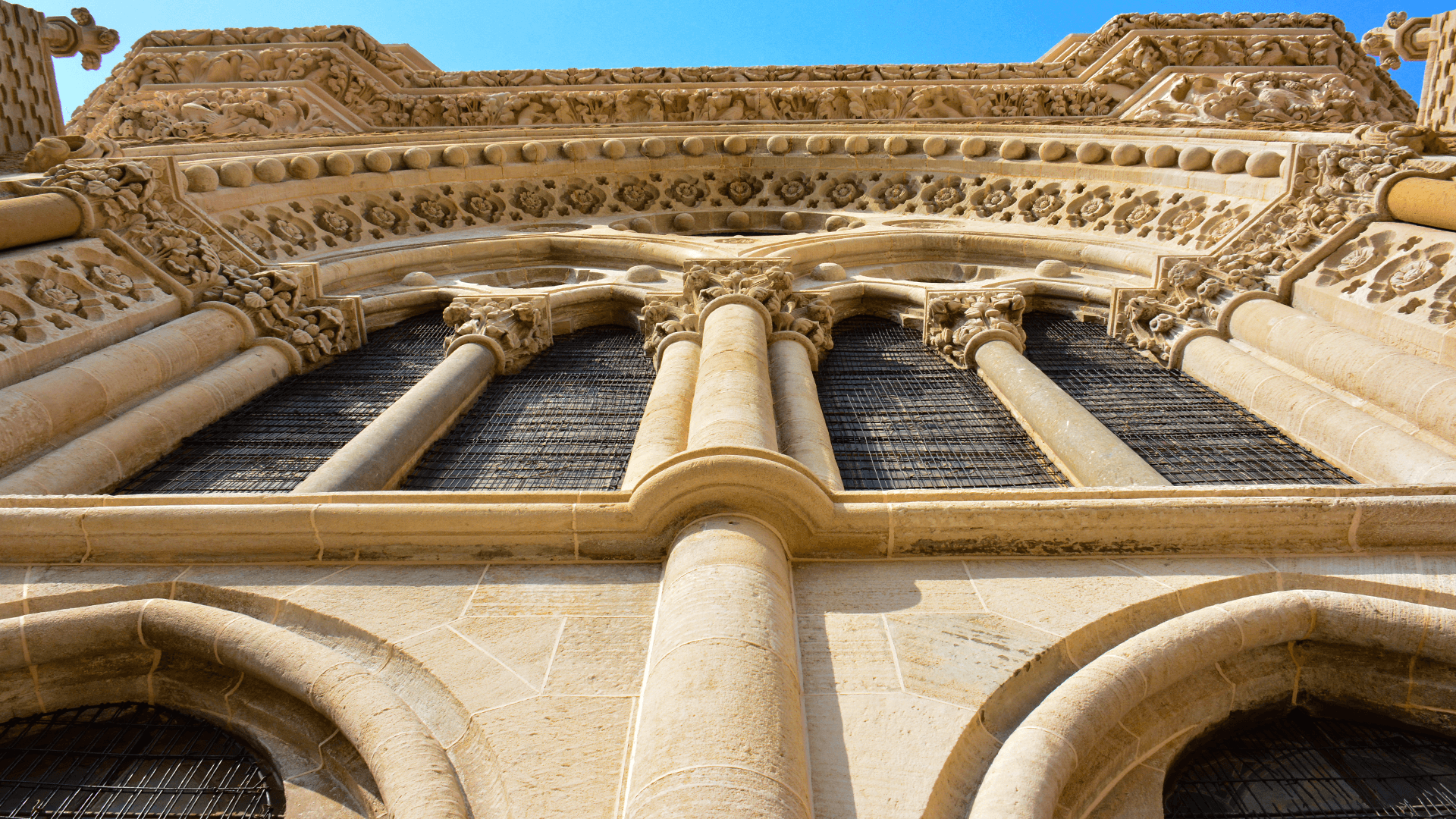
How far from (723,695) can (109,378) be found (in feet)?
17.8

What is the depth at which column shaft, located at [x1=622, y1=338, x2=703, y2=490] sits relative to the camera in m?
5.15

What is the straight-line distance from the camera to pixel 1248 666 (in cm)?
360

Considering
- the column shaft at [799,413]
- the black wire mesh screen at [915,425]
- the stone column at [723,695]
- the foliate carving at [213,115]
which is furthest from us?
the foliate carving at [213,115]

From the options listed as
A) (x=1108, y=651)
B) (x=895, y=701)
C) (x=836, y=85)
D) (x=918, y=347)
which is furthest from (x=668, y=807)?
(x=836, y=85)

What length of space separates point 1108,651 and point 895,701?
85 cm

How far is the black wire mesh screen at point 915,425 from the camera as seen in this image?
5969 millimetres

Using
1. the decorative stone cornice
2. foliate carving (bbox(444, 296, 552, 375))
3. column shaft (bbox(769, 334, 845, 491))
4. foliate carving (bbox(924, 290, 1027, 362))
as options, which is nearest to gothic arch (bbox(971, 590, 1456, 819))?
column shaft (bbox(769, 334, 845, 491))

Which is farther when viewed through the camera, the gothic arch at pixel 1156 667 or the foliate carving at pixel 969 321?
the foliate carving at pixel 969 321

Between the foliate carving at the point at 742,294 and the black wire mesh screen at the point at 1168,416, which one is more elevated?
the foliate carving at the point at 742,294

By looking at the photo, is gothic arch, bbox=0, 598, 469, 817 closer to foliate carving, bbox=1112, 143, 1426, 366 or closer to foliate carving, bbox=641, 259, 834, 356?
foliate carving, bbox=641, 259, 834, 356

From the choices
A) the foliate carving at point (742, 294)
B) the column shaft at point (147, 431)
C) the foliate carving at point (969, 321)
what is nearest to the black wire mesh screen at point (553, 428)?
the foliate carving at point (742, 294)

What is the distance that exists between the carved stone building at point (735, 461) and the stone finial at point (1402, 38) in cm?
6

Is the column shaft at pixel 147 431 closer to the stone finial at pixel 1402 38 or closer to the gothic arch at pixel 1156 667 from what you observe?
the gothic arch at pixel 1156 667

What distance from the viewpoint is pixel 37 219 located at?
6.97 metres
